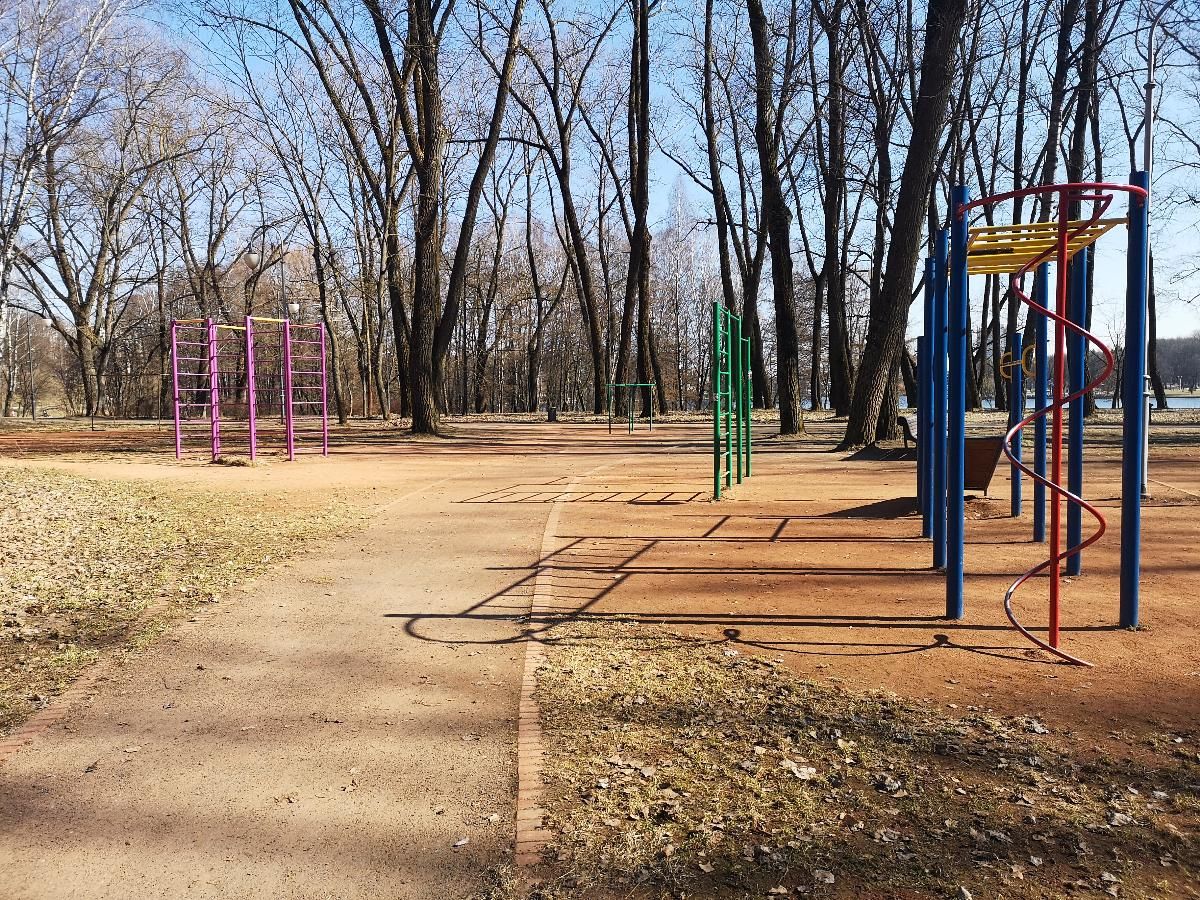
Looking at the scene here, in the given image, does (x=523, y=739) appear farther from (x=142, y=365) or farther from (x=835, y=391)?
(x=142, y=365)

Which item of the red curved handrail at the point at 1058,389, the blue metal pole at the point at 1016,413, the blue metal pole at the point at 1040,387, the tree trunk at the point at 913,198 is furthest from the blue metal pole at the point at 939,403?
the tree trunk at the point at 913,198

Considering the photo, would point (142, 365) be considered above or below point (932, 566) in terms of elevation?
above

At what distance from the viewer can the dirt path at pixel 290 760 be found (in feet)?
8.74

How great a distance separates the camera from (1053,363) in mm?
5438

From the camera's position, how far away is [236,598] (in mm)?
5801

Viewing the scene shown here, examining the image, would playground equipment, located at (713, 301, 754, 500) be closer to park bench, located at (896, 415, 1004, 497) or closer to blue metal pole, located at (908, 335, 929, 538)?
blue metal pole, located at (908, 335, 929, 538)

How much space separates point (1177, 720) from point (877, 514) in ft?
17.2

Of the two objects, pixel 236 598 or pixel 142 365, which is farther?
pixel 142 365

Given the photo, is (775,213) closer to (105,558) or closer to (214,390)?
(214,390)

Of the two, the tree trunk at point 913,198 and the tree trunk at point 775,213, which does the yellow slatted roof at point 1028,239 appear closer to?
the tree trunk at point 913,198

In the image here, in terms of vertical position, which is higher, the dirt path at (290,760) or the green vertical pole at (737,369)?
the green vertical pole at (737,369)

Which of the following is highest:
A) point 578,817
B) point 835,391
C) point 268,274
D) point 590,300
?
point 268,274

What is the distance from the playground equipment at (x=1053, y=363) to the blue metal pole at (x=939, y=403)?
1 centimetres

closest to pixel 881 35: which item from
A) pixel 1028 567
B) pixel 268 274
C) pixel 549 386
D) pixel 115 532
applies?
pixel 1028 567
